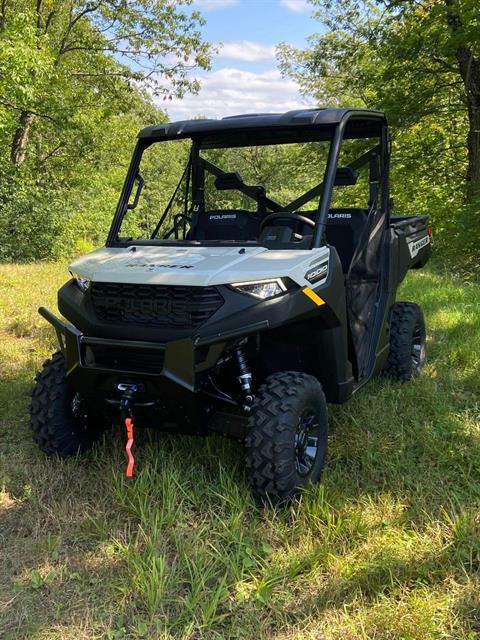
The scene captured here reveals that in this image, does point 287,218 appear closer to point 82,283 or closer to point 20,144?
point 82,283

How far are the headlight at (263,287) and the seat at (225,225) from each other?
49.7 inches

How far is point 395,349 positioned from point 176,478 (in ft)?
7.18

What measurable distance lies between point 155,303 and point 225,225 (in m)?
1.49

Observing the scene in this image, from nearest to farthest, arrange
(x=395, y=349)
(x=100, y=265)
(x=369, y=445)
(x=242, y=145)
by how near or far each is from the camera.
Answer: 1. (x=100, y=265)
2. (x=369, y=445)
3. (x=242, y=145)
4. (x=395, y=349)

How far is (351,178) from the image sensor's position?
349 centimetres

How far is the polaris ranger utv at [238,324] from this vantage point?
274cm

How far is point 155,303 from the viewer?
2.83m

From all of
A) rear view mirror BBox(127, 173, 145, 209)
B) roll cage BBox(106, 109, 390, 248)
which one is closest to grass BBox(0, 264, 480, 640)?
roll cage BBox(106, 109, 390, 248)

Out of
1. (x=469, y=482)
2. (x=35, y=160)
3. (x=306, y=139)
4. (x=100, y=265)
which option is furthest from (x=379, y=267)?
(x=35, y=160)

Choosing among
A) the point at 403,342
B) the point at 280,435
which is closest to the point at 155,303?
the point at 280,435

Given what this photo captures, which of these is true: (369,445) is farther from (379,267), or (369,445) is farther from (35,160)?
(35,160)

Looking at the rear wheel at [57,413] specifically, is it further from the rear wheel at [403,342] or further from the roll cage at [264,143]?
the rear wheel at [403,342]

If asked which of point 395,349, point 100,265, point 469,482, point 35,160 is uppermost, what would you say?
point 35,160

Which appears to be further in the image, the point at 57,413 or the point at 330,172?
the point at 57,413
